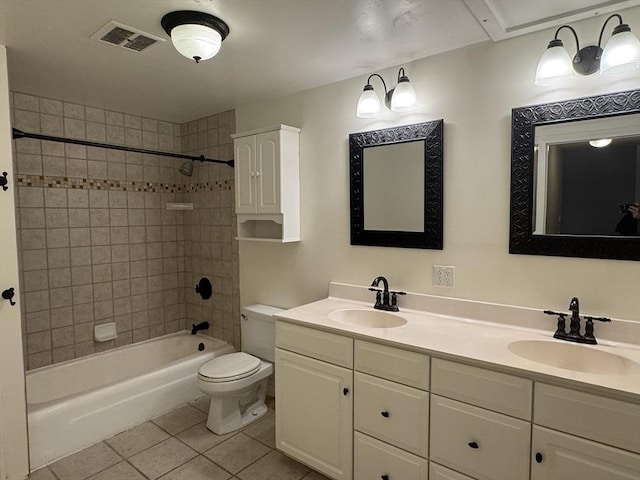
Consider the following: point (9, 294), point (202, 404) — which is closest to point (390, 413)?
point (202, 404)

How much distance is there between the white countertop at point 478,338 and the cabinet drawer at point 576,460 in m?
0.19

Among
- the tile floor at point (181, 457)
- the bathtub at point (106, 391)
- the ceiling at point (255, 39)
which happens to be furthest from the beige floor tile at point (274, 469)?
the ceiling at point (255, 39)

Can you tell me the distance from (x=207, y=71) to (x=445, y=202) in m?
1.59

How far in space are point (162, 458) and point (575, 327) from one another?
2.30 meters

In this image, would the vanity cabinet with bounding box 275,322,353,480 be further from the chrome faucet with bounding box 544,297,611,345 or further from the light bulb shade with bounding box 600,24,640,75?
the light bulb shade with bounding box 600,24,640,75

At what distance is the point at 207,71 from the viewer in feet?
7.39

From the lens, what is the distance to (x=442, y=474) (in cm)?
156

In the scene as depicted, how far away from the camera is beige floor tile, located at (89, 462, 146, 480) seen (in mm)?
2051

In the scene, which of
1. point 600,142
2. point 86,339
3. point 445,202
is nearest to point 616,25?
point 600,142

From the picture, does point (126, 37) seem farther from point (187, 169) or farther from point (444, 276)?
point (444, 276)

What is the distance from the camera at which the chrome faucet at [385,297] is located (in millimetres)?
2172

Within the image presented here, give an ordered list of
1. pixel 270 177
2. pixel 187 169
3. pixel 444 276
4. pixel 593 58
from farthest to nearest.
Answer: pixel 187 169, pixel 270 177, pixel 444 276, pixel 593 58

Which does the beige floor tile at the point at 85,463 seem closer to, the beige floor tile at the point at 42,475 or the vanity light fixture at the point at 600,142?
the beige floor tile at the point at 42,475

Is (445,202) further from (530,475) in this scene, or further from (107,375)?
(107,375)
